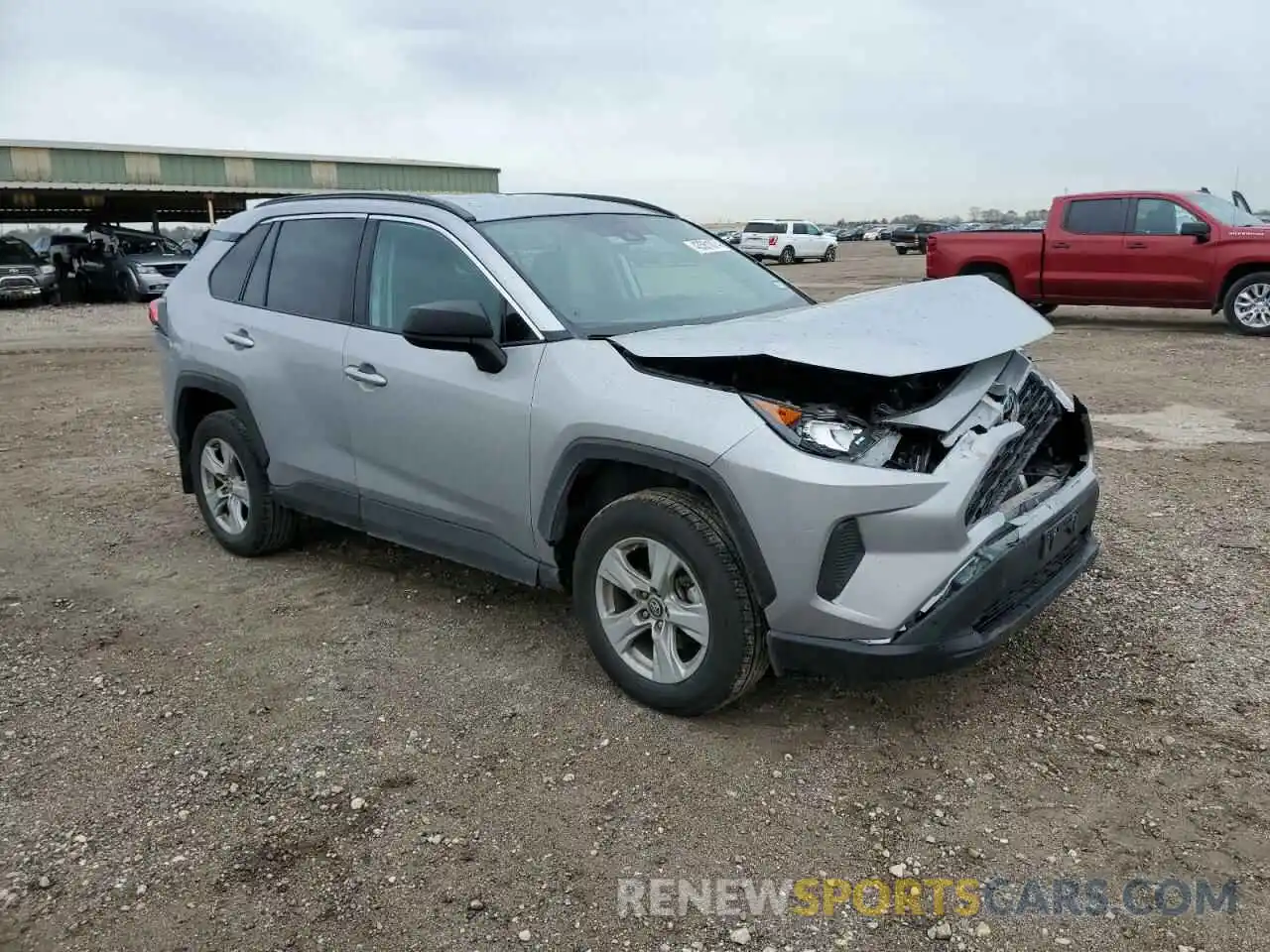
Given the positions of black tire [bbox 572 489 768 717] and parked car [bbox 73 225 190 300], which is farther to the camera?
parked car [bbox 73 225 190 300]

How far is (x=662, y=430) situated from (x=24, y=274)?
23145 mm

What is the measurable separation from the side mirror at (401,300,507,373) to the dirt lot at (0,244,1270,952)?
1.20m

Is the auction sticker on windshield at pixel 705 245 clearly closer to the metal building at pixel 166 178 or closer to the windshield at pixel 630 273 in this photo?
the windshield at pixel 630 273

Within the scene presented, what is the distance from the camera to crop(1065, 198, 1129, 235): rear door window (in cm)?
1330

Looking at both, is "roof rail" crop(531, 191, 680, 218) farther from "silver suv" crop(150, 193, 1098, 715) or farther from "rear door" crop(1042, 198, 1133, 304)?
"rear door" crop(1042, 198, 1133, 304)

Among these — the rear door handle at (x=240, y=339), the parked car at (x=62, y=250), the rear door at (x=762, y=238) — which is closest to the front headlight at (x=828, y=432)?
the rear door handle at (x=240, y=339)

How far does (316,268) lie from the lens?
474cm

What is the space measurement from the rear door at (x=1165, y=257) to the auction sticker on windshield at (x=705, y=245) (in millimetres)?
10140

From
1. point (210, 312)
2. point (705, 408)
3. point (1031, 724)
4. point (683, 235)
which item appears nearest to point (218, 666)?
point (210, 312)

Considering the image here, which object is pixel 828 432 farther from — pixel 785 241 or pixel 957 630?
pixel 785 241

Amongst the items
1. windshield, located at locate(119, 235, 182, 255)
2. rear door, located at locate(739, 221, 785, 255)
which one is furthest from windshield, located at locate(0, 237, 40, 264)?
rear door, located at locate(739, 221, 785, 255)

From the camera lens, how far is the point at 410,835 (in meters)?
2.99

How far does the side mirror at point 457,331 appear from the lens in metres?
3.62

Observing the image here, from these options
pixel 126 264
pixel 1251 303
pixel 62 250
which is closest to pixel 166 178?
pixel 62 250
